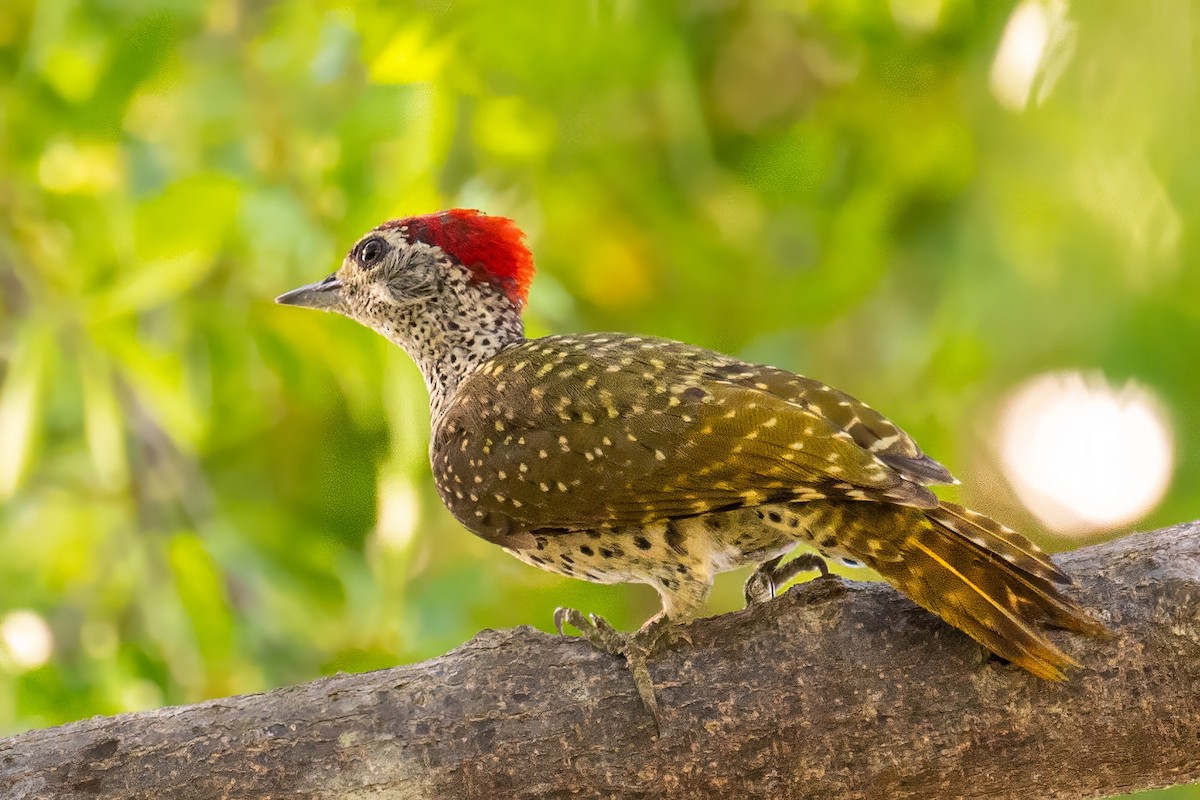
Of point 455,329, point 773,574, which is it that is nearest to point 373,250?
point 455,329

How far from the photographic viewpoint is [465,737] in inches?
71.5

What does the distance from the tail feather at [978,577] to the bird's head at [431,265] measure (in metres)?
1.08

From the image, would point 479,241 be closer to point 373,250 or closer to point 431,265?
point 431,265

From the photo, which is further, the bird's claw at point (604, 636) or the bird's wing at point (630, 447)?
the bird's claw at point (604, 636)

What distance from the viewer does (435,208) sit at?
2.99 m

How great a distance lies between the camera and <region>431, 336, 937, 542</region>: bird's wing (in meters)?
1.76

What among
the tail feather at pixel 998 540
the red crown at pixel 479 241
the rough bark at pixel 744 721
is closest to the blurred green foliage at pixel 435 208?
the red crown at pixel 479 241

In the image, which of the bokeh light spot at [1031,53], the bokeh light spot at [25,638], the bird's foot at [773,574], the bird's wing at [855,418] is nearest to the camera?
the bird's wing at [855,418]

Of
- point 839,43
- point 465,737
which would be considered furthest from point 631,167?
point 465,737

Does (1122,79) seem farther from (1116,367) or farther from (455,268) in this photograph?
(455,268)

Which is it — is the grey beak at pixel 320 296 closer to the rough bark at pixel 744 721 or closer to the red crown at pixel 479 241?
the red crown at pixel 479 241

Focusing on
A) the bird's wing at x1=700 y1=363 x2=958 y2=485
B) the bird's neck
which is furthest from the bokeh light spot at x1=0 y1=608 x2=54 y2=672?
the bird's wing at x1=700 y1=363 x2=958 y2=485

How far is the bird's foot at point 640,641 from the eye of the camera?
71.7 inches

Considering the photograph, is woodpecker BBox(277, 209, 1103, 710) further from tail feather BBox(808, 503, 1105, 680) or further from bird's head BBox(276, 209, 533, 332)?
bird's head BBox(276, 209, 533, 332)
